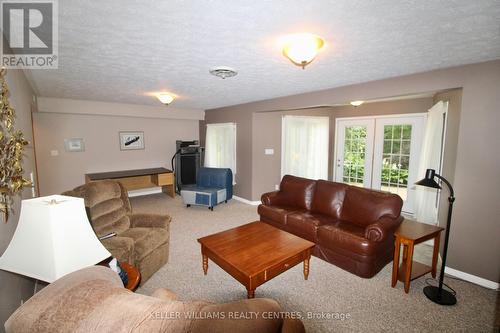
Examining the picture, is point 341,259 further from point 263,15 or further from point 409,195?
point 409,195

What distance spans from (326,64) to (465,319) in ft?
8.52

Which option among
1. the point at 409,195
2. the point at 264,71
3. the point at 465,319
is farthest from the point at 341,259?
the point at 409,195

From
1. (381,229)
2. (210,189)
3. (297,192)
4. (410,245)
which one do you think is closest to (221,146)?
(210,189)

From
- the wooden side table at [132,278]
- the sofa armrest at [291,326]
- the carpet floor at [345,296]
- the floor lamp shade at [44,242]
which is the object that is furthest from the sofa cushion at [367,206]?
the floor lamp shade at [44,242]

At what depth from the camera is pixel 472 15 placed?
141 cm

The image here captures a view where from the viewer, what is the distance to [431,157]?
337cm

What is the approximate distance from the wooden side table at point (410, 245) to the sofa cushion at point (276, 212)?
136cm

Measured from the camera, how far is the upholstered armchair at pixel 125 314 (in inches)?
27.4

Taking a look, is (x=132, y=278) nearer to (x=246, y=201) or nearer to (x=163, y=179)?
(x=246, y=201)

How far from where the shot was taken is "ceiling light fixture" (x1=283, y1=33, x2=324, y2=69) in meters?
1.73

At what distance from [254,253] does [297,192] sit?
167 cm

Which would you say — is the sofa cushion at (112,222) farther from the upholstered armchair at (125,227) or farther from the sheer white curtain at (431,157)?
the sheer white curtain at (431,157)

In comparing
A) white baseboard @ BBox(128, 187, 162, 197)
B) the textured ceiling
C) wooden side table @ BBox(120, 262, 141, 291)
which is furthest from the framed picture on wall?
wooden side table @ BBox(120, 262, 141, 291)

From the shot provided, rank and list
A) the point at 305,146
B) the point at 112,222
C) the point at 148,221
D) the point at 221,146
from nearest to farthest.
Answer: the point at 112,222 → the point at 148,221 → the point at 305,146 → the point at 221,146
